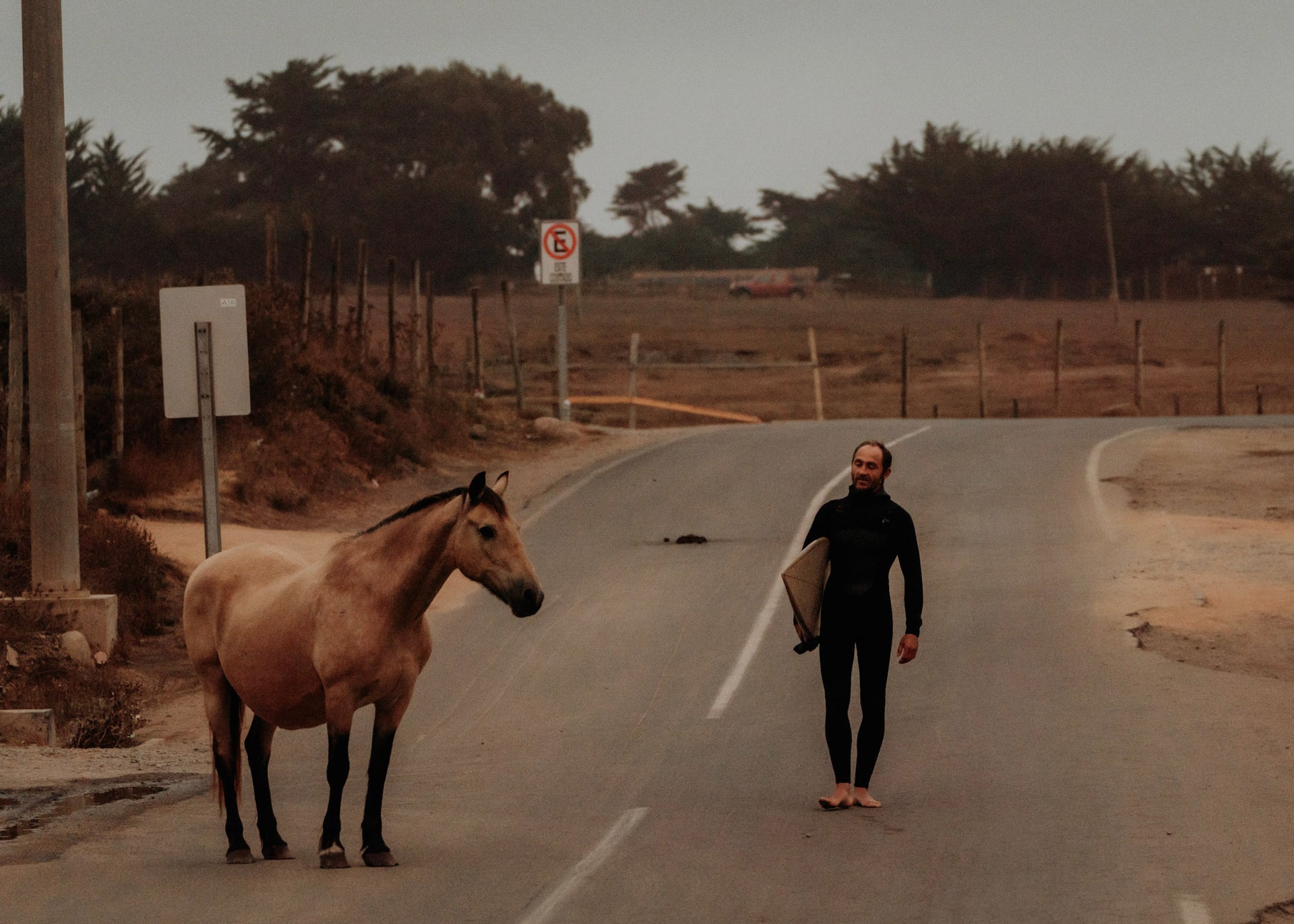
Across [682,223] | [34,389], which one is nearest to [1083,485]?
[34,389]

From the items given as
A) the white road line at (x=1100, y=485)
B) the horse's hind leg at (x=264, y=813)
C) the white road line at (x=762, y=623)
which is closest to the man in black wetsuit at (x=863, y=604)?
the white road line at (x=762, y=623)

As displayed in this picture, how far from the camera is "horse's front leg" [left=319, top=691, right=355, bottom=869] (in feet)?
26.8

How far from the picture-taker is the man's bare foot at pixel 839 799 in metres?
10.0

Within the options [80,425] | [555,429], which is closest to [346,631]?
[80,425]

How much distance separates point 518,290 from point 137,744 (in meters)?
71.7

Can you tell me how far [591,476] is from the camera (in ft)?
90.7

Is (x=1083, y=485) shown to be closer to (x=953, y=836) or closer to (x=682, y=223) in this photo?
(x=953, y=836)

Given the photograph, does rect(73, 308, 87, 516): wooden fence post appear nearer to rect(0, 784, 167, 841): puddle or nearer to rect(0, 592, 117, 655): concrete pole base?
rect(0, 592, 117, 655): concrete pole base

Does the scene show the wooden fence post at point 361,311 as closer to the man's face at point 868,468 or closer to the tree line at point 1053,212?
the man's face at point 868,468

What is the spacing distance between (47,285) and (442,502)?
8182 mm

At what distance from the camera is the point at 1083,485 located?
25016 millimetres

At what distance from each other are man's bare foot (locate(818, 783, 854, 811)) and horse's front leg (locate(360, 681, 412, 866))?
2.63 m

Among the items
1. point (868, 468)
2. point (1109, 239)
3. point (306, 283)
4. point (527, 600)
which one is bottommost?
point (527, 600)

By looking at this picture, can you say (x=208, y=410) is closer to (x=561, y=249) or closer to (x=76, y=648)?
(x=76, y=648)
